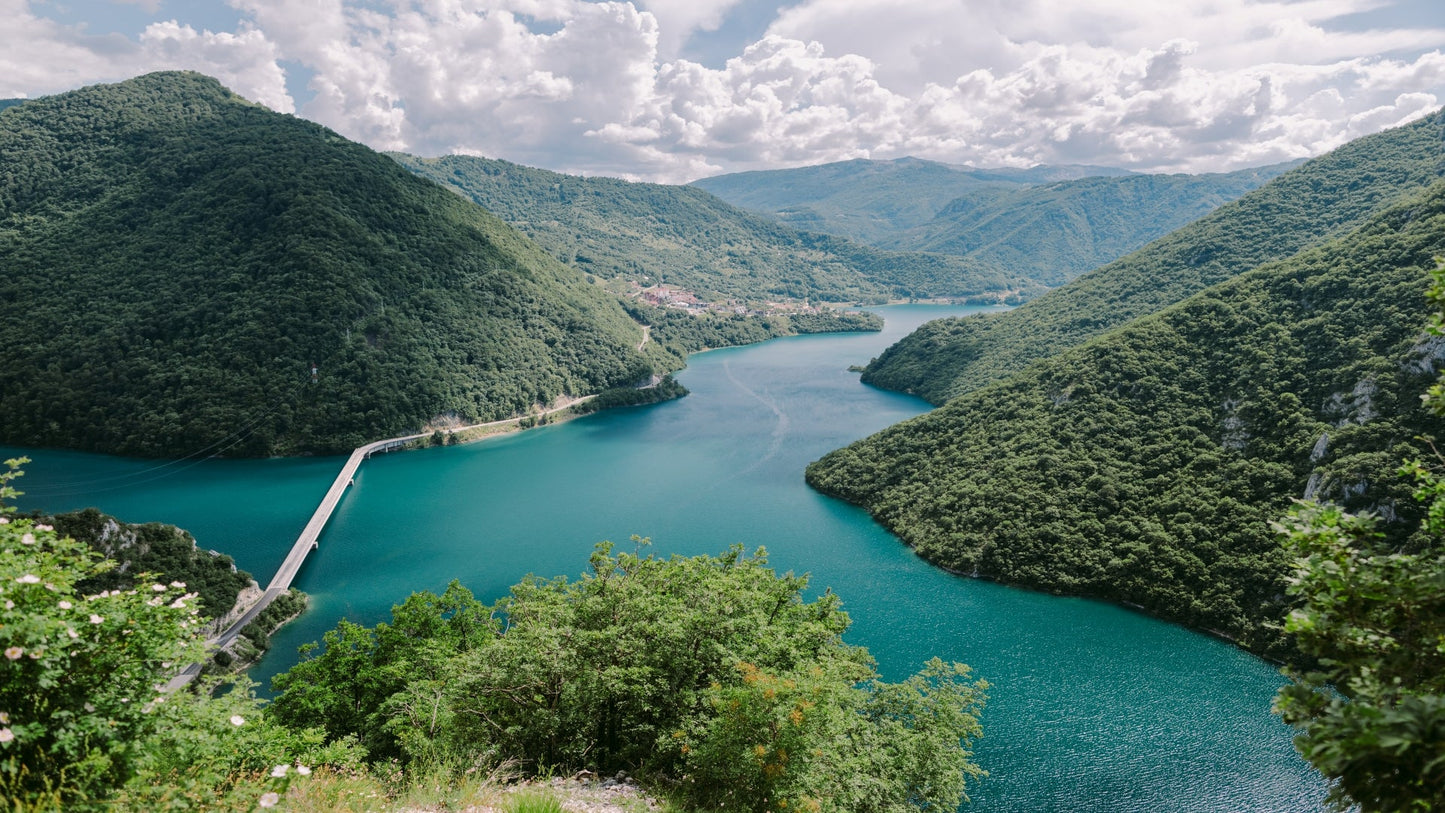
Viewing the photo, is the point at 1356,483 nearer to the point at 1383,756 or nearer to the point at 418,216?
the point at 1383,756

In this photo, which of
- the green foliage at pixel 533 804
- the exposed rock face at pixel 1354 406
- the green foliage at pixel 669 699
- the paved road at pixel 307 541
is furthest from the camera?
the exposed rock face at pixel 1354 406

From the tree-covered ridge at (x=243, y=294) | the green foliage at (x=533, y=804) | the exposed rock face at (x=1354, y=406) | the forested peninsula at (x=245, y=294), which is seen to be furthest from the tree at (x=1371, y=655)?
the tree-covered ridge at (x=243, y=294)

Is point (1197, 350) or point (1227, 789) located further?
point (1197, 350)

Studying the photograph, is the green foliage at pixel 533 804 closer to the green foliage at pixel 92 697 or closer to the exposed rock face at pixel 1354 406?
the green foliage at pixel 92 697

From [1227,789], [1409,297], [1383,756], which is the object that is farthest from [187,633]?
[1409,297]

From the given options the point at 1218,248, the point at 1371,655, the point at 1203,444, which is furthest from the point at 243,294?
the point at 1218,248

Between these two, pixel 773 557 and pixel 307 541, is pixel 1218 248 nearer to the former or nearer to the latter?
pixel 773 557
